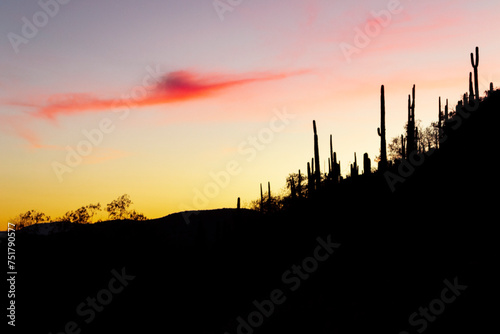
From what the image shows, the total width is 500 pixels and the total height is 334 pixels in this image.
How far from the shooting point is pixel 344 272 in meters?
16.4

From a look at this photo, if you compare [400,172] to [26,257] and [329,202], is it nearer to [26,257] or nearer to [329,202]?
[329,202]

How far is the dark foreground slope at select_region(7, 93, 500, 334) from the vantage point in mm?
12977

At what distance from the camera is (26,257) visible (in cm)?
4175

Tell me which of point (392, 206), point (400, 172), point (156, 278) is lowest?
point (156, 278)

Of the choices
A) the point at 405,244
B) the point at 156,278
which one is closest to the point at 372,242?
the point at 405,244

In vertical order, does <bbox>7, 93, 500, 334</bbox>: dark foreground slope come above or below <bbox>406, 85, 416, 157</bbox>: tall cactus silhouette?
below

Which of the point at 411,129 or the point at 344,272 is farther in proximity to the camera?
the point at 411,129

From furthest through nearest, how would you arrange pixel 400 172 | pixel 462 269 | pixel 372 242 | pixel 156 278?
pixel 156 278, pixel 400 172, pixel 372 242, pixel 462 269

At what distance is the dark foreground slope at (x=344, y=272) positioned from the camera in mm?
12977

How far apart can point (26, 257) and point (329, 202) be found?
31.3 meters

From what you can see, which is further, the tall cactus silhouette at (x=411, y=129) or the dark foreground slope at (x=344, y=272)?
the tall cactus silhouette at (x=411, y=129)

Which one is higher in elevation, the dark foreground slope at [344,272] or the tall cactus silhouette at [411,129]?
the tall cactus silhouette at [411,129]

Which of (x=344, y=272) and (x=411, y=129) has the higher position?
(x=411, y=129)

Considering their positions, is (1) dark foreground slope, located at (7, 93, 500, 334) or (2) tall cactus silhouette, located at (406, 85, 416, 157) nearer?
(1) dark foreground slope, located at (7, 93, 500, 334)
